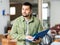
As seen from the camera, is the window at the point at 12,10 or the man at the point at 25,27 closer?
the man at the point at 25,27

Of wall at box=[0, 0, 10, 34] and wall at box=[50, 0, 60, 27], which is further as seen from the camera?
wall at box=[0, 0, 10, 34]

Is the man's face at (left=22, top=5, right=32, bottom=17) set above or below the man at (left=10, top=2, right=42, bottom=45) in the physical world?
above

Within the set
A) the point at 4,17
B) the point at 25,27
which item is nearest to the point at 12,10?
the point at 4,17

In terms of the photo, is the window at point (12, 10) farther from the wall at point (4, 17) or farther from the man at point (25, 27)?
the man at point (25, 27)

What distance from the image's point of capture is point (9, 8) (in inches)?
303

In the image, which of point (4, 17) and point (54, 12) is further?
point (4, 17)

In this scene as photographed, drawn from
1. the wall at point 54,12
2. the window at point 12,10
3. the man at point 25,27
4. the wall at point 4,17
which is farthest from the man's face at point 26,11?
the window at point 12,10

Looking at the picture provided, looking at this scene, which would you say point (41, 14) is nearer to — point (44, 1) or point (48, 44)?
point (44, 1)

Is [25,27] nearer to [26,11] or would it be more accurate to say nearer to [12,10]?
[26,11]

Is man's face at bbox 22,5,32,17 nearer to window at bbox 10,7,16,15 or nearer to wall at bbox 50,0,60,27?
wall at bbox 50,0,60,27

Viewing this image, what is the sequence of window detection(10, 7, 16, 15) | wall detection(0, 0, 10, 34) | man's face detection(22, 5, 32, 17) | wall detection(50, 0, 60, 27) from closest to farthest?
man's face detection(22, 5, 32, 17), wall detection(50, 0, 60, 27), wall detection(0, 0, 10, 34), window detection(10, 7, 16, 15)

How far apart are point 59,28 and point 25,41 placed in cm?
340

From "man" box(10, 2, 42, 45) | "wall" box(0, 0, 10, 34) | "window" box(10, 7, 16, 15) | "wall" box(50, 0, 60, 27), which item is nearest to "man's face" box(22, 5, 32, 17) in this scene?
"man" box(10, 2, 42, 45)

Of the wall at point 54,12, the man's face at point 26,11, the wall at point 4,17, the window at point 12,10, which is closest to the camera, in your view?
the man's face at point 26,11
